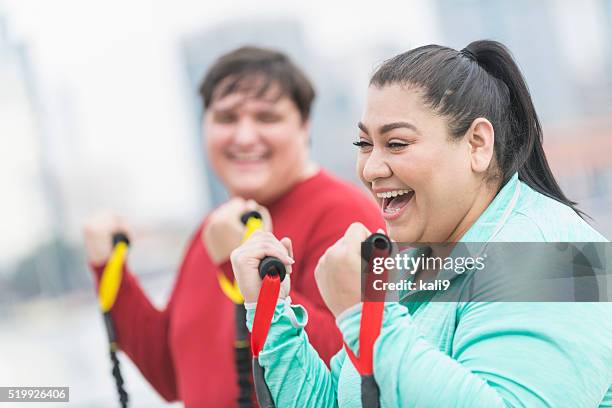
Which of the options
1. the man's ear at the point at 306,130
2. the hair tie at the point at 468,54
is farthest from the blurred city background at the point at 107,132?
the hair tie at the point at 468,54

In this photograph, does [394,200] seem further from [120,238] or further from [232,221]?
[120,238]

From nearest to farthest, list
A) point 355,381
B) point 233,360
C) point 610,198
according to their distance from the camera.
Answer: point 355,381 < point 233,360 < point 610,198

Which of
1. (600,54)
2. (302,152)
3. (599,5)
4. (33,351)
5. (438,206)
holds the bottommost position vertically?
(33,351)

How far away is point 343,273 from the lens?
0.70 m

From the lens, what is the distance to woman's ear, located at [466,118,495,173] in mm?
812

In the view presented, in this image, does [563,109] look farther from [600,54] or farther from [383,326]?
[383,326]

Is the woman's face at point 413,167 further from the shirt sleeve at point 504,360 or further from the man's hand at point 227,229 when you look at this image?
the man's hand at point 227,229

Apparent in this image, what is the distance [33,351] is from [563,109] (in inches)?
112

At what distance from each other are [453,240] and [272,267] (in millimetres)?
203

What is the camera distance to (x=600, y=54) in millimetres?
4297

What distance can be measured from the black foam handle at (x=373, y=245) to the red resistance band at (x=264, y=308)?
142 mm

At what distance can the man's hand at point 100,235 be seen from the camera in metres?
1.48

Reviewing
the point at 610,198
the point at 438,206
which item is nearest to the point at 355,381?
the point at 438,206

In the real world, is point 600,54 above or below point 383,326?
above
